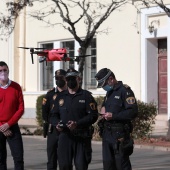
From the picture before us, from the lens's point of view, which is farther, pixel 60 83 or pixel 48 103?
pixel 48 103

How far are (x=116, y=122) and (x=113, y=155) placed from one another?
0.48 m

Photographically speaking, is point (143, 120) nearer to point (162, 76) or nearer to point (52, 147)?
point (162, 76)

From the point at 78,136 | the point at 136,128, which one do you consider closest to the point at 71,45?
the point at 136,128

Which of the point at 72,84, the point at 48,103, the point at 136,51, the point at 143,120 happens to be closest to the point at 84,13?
the point at 136,51

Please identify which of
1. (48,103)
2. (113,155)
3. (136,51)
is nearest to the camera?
(113,155)

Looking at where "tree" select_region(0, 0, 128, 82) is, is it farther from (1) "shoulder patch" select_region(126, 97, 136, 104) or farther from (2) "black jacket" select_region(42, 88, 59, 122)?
(1) "shoulder patch" select_region(126, 97, 136, 104)

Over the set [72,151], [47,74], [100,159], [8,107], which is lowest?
[100,159]

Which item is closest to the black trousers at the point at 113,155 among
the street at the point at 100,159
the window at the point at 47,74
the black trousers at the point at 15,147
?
the black trousers at the point at 15,147

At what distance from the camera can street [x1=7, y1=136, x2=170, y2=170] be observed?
41.4 ft

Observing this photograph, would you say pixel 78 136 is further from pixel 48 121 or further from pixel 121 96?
pixel 48 121

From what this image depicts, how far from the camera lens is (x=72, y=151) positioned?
9180 millimetres

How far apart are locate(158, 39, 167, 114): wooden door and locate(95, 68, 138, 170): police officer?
12626 mm

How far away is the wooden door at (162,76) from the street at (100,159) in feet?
18.2

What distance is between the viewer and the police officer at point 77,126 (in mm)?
9109
